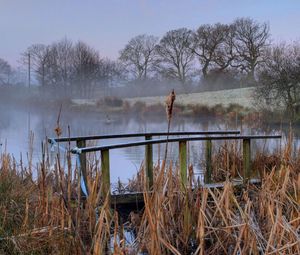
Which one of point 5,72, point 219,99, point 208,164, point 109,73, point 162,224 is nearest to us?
point 162,224

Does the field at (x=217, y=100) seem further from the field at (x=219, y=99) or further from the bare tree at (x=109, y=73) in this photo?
the bare tree at (x=109, y=73)

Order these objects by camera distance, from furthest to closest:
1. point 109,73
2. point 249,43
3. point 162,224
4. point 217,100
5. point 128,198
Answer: point 109,73, point 249,43, point 217,100, point 128,198, point 162,224

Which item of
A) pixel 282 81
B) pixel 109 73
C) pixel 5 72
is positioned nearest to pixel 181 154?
pixel 282 81

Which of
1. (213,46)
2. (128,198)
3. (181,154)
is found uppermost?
(213,46)

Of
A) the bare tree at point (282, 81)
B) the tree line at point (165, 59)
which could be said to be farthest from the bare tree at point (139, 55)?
the bare tree at point (282, 81)

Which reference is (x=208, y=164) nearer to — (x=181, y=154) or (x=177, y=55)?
(x=181, y=154)

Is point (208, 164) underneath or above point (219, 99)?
underneath

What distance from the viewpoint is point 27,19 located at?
76.7ft

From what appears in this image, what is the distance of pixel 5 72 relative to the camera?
5381 centimetres

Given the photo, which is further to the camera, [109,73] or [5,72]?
[5,72]

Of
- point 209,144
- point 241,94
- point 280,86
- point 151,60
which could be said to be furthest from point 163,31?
point 209,144

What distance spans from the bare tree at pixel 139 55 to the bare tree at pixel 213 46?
416 centimetres

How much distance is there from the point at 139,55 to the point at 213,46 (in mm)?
6909

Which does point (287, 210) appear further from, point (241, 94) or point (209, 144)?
point (241, 94)
